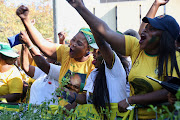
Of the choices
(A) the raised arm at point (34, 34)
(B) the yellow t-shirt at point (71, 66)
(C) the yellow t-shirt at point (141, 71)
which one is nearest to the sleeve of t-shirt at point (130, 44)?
(C) the yellow t-shirt at point (141, 71)

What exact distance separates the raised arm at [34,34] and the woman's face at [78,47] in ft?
0.79

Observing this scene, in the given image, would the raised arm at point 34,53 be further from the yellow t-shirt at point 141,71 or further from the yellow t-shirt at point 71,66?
the yellow t-shirt at point 141,71

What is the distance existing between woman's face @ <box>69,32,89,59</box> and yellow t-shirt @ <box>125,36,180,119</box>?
0.89 metres

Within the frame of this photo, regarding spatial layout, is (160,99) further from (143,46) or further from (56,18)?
(56,18)

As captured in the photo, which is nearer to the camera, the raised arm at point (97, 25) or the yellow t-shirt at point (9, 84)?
the raised arm at point (97, 25)

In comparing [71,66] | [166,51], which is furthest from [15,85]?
[166,51]

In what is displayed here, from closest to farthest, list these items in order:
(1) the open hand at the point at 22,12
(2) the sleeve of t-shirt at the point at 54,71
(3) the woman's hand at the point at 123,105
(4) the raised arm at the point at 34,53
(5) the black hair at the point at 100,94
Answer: (3) the woman's hand at the point at 123,105 < (5) the black hair at the point at 100,94 < (1) the open hand at the point at 22,12 < (4) the raised arm at the point at 34,53 < (2) the sleeve of t-shirt at the point at 54,71

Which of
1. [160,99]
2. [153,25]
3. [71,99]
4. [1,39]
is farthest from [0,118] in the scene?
[1,39]

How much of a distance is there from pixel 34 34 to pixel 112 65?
104 cm

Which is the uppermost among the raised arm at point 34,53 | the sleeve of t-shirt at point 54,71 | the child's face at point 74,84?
the raised arm at point 34,53

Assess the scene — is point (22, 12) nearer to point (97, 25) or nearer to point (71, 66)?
point (71, 66)

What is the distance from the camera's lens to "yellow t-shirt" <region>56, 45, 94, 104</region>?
3.33 m

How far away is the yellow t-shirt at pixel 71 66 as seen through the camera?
3.33 meters

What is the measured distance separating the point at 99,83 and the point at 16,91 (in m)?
1.76
